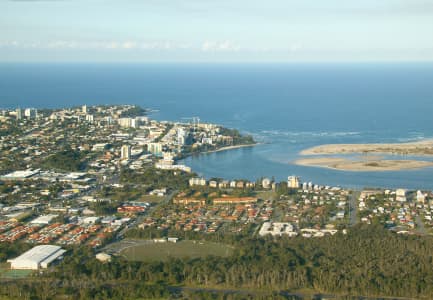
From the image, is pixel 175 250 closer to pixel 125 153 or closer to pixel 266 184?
pixel 266 184

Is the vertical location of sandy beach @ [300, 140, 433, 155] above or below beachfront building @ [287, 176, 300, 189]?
above

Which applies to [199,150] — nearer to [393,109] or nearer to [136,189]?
[136,189]

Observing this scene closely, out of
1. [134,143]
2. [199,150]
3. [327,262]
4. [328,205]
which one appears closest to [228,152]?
[199,150]

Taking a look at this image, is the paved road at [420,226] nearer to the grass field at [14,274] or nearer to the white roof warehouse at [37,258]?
the white roof warehouse at [37,258]

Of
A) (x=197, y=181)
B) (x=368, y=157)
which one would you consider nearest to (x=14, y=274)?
(x=197, y=181)

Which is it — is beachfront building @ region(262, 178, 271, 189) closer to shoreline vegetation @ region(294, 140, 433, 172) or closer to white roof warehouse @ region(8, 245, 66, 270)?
shoreline vegetation @ region(294, 140, 433, 172)

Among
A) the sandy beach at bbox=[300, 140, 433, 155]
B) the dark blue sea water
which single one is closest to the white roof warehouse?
the dark blue sea water

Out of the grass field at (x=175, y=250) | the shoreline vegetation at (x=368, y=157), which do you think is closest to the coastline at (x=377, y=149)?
the shoreline vegetation at (x=368, y=157)
